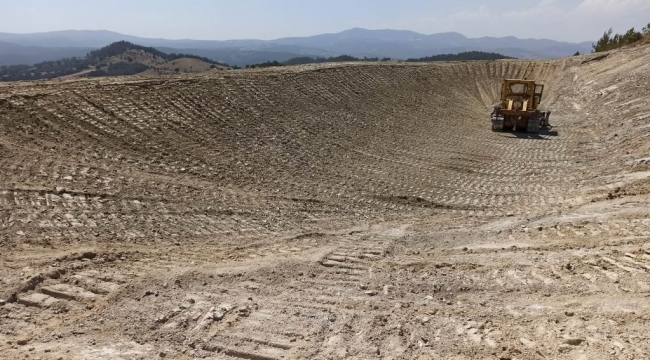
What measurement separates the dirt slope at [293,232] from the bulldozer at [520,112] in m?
2.20

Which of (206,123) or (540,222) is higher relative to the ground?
(206,123)

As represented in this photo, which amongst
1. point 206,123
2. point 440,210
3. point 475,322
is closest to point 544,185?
point 440,210

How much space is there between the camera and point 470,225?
330 inches

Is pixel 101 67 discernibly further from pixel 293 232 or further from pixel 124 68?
pixel 293 232

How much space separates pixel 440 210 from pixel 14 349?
25.4 feet

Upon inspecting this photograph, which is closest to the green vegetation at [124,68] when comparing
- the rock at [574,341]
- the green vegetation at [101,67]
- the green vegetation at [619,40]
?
the green vegetation at [101,67]

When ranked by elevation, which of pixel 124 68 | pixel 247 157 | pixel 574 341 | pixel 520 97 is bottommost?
pixel 574 341

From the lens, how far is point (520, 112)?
18844 millimetres

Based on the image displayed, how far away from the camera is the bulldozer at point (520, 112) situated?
61.7 feet

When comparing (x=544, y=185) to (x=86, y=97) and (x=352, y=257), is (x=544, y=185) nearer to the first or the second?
(x=352, y=257)

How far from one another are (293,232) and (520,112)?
557 inches

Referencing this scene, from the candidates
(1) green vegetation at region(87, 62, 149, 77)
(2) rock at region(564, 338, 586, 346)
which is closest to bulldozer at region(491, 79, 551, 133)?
(2) rock at region(564, 338, 586, 346)

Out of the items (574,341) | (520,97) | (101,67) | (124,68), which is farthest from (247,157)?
(101,67)

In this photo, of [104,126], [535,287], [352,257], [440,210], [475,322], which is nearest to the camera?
[475,322]
